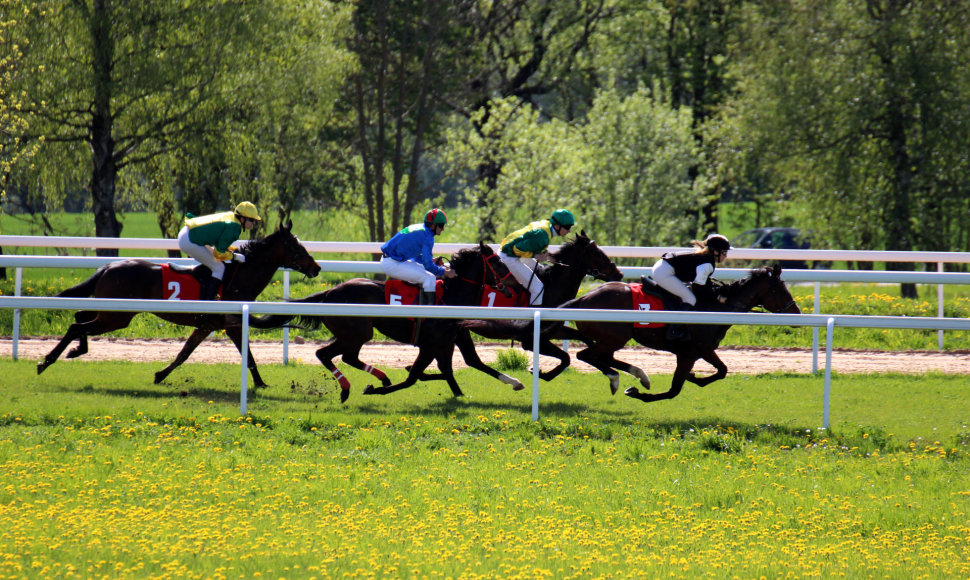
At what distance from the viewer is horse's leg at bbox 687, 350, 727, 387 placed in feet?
30.6

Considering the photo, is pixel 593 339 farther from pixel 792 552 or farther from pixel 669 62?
pixel 669 62

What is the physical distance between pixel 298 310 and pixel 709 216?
851 inches

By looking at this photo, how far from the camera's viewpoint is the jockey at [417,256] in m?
9.47

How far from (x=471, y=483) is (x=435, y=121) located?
19.3m

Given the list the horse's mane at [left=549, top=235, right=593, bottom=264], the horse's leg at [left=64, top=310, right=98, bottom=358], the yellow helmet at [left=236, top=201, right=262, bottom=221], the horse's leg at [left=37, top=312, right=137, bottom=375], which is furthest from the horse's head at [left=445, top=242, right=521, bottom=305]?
the horse's leg at [left=64, top=310, right=98, bottom=358]

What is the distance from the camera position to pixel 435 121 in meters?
25.0

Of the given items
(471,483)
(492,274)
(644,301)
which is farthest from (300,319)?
(471,483)

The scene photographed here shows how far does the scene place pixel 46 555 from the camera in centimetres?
498

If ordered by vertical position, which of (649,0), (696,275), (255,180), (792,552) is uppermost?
(649,0)

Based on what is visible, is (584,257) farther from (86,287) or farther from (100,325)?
(86,287)

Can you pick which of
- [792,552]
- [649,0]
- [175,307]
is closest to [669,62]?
[649,0]

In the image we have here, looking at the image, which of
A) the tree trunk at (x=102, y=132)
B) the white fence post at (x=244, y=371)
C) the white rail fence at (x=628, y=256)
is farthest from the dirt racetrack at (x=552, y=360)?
the tree trunk at (x=102, y=132)

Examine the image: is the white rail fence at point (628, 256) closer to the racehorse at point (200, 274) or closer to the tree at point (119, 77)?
the racehorse at point (200, 274)

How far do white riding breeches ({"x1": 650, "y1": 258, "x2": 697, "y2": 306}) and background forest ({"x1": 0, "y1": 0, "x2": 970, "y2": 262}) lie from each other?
10.9 metres
